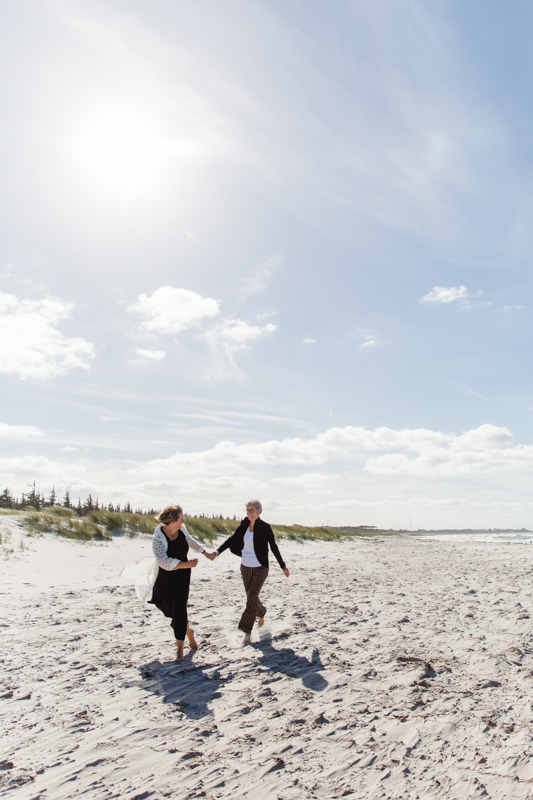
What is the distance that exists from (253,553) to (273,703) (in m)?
2.82

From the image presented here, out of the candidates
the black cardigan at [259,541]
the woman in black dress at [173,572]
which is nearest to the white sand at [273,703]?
the woman in black dress at [173,572]

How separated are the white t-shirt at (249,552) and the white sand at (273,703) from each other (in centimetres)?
108

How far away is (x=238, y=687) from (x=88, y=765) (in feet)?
6.25

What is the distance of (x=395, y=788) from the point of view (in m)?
3.28

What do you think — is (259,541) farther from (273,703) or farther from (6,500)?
(6,500)

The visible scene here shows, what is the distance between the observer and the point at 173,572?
6398mm

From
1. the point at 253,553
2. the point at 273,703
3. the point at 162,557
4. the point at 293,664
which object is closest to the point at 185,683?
the point at 273,703

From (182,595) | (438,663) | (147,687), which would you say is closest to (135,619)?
(182,595)

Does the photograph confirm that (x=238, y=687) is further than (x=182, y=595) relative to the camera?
No

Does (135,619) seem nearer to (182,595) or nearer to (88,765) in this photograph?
(182,595)

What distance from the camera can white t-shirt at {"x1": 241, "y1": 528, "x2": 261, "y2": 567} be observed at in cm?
741

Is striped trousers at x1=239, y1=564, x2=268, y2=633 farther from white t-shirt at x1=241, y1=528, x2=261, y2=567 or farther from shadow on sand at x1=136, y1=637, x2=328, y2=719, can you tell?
shadow on sand at x1=136, y1=637, x2=328, y2=719

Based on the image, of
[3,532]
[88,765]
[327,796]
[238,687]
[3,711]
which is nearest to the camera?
[327,796]

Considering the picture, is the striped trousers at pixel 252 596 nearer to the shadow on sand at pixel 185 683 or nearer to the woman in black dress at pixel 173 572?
the woman in black dress at pixel 173 572
